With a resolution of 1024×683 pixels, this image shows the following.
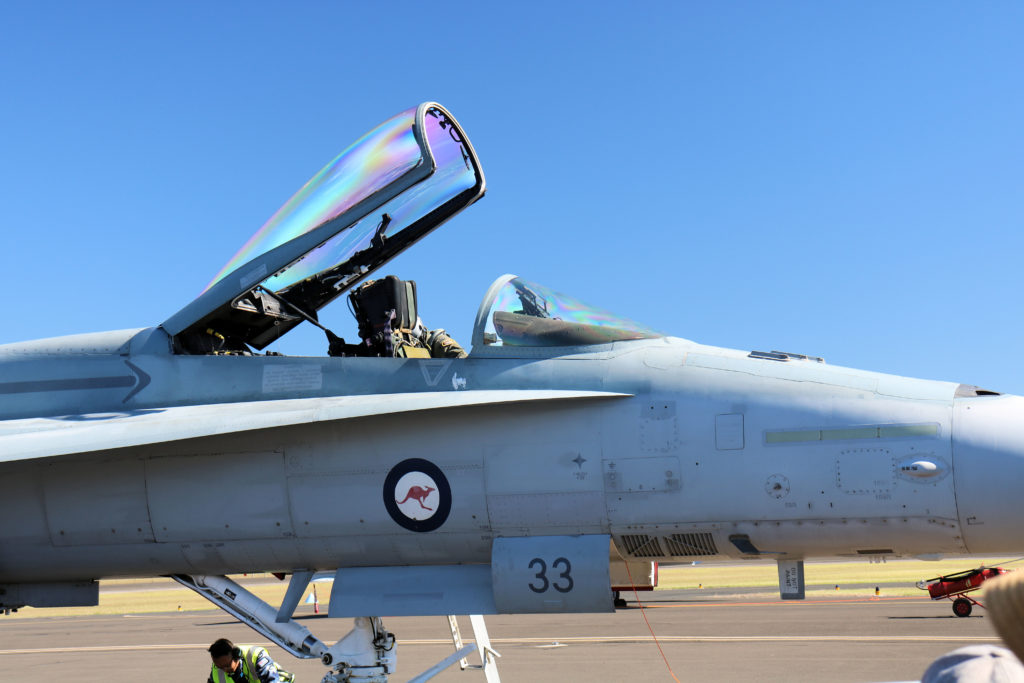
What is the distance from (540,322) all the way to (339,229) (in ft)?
6.01

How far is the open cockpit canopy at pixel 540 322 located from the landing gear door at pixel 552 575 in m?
1.37

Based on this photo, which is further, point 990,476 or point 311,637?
point 311,637

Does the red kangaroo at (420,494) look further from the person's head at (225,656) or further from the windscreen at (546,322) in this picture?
the person's head at (225,656)

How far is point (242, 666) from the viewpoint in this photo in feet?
25.7

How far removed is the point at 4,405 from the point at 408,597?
12.5 ft

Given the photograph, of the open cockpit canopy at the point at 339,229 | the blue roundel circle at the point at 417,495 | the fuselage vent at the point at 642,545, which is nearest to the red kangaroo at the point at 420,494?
the blue roundel circle at the point at 417,495

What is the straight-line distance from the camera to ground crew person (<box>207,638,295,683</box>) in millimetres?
7656

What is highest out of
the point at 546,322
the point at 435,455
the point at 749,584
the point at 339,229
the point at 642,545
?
the point at 339,229

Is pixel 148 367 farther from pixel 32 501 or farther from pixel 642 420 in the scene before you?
pixel 642 420

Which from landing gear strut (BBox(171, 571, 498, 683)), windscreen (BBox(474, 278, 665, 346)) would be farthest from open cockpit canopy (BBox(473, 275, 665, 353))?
landing gear strut (BBox(171, 571, 498, 683))

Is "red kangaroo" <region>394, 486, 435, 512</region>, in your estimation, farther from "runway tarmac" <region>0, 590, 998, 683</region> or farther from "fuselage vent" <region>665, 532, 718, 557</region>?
"runway tarmac" <region>0, 590, 998, 683</region>

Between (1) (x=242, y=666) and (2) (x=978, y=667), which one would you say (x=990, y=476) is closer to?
(2) (x=978, y=667)

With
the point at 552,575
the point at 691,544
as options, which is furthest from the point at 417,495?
the point at 691,544

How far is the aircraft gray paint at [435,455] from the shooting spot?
536cm
